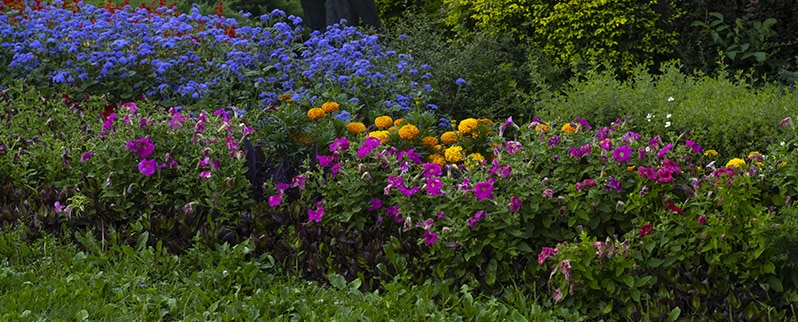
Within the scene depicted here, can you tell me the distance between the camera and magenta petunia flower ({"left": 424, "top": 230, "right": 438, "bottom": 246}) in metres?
3.82

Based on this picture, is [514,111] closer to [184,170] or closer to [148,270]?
[184,170]

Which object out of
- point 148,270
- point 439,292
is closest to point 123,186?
point 148,270

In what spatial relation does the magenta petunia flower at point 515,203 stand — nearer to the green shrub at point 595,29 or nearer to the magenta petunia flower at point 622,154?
the magenta petunia flower at point 622,154

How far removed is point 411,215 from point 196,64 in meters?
3.54

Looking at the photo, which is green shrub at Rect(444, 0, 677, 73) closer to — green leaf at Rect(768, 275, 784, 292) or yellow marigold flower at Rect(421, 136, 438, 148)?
yellow marigold flower at Rect(421, 136, 438, 148)

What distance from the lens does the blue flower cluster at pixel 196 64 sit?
6516 mm

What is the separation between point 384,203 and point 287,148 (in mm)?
1195

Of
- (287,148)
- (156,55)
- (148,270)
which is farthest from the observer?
(156,55)

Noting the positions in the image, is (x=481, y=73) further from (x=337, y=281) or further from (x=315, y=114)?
(x=337, y=281)

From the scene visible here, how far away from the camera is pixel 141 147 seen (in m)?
4.56

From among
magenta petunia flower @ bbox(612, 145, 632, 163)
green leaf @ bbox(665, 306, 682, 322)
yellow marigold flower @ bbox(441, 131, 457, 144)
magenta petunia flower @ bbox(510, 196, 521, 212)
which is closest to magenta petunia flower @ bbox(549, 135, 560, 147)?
magenta petunia flower @ bbox(612, 145, 632, 163)

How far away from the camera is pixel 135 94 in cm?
684

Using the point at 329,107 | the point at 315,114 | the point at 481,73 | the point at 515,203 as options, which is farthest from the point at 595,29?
the point at 515,203

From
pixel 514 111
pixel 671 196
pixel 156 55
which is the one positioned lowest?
pixel 514 111
